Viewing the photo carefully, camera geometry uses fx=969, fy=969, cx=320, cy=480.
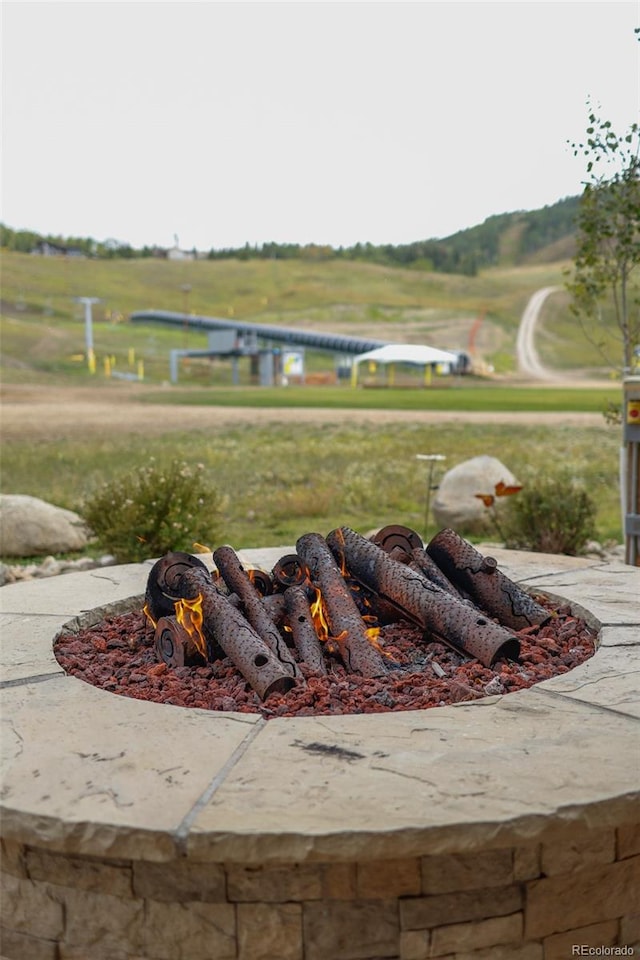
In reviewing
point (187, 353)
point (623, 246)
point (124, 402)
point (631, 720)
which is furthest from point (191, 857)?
point (187, 353)

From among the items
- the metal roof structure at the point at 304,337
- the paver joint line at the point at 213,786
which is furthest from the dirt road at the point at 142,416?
the metal roof structure at the point at 304,337

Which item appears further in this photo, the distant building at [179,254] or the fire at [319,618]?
the distant building at [179,254]

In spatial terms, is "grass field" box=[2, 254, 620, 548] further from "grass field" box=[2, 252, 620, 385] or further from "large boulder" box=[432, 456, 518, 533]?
"large boulder" box=[432, 456, 518, 533]

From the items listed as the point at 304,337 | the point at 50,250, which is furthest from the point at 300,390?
the point at 50,250

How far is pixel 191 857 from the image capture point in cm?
198

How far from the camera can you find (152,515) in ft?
23.0

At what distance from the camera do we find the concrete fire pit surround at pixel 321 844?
6.61 ft

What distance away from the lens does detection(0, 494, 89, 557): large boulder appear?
7.87 metres

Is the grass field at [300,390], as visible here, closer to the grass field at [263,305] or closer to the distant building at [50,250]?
the grass field at [263,305]

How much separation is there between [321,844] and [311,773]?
0.30 metres

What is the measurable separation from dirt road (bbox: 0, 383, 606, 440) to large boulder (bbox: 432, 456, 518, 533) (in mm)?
9906

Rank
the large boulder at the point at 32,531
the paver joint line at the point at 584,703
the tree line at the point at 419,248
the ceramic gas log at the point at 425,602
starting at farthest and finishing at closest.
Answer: the tree line at the point at 419,248 → the large boulder at the point at 32,531 → the ceramic gas log at the point at 425,602 → the paver joint line at the point at 584,703

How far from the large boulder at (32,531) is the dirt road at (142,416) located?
30.0 ft

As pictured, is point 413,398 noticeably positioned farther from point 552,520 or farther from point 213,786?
point 213,786
